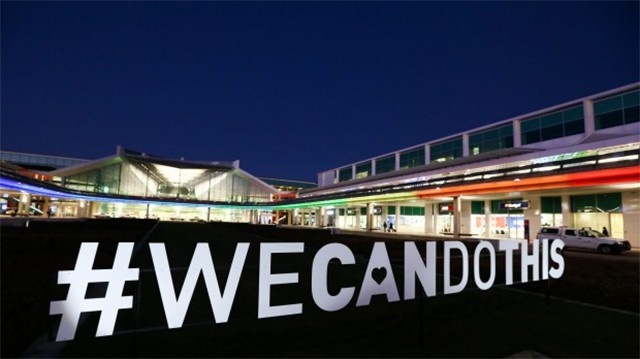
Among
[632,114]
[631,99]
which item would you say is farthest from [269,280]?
[631,99]

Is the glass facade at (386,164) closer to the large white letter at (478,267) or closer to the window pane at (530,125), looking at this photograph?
the window pane at (530,125)

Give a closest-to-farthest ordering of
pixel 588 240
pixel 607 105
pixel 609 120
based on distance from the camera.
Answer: pixel 588 240, pixel 609 120, pixel 607 105

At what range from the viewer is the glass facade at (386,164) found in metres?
74.6

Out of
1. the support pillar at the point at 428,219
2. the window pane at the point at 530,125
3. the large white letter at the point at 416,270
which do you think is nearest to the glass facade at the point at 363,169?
the support pillar at the point at 428,219

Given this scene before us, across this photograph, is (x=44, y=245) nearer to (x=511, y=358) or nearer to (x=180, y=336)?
(x=180, y=336)

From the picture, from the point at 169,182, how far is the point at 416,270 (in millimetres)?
112036

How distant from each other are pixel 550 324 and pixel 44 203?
10769 centimetres

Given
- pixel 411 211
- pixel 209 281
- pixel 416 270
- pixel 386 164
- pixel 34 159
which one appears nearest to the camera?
pixel 209 281

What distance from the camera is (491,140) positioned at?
50.9m

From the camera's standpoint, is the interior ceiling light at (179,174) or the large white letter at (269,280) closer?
the large white letter at (269,280)

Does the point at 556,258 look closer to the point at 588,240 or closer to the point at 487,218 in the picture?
the point at 588,240

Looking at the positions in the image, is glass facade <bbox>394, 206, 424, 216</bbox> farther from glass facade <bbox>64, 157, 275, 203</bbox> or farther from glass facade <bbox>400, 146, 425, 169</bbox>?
glass facade <bbox>64, 157, 275, 203</bbox>

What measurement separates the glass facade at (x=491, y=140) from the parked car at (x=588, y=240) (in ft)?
72.3

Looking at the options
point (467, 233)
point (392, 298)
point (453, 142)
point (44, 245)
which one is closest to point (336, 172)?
point (453, 142)
